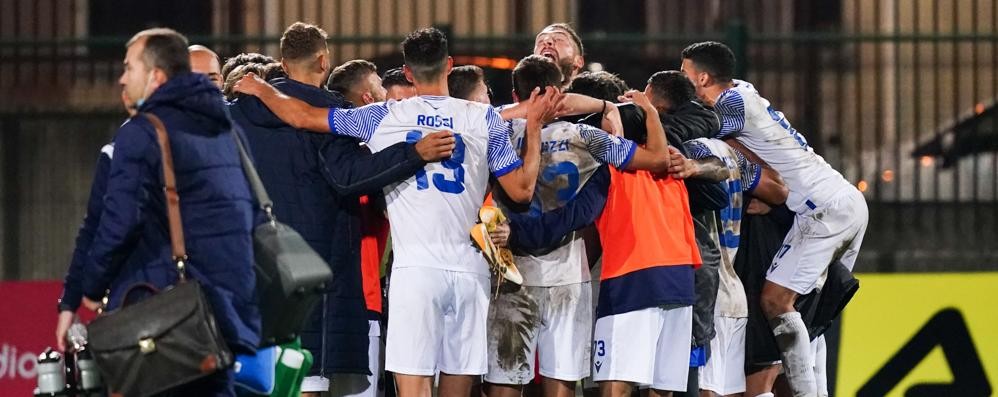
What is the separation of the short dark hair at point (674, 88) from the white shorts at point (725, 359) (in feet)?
3.76

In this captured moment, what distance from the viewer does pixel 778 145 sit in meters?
8.13

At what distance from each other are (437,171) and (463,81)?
0.76 metres

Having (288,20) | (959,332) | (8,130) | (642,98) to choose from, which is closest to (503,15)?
(288,20)

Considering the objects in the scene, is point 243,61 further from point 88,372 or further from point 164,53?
point 88,372

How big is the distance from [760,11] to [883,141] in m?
3.69

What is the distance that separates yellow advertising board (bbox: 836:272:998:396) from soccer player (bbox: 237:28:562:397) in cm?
400

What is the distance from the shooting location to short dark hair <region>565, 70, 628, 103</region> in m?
7.44

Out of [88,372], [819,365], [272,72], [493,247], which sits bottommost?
[819,365]

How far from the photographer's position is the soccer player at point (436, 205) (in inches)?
263

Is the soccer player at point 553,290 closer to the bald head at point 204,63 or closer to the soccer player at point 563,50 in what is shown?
the soccer player at point 563,50

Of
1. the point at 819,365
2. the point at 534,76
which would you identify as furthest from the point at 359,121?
the point at 819,365

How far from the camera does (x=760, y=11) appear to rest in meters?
16.2

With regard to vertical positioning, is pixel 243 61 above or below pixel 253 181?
above

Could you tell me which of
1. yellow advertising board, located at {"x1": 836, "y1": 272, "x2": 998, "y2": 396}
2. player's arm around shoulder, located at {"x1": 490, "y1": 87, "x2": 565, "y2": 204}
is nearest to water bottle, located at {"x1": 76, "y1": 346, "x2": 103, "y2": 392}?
player's arm around shoulder, located at {"x1": 490, "y1": 87, "x2": 565, "y2": 204}
